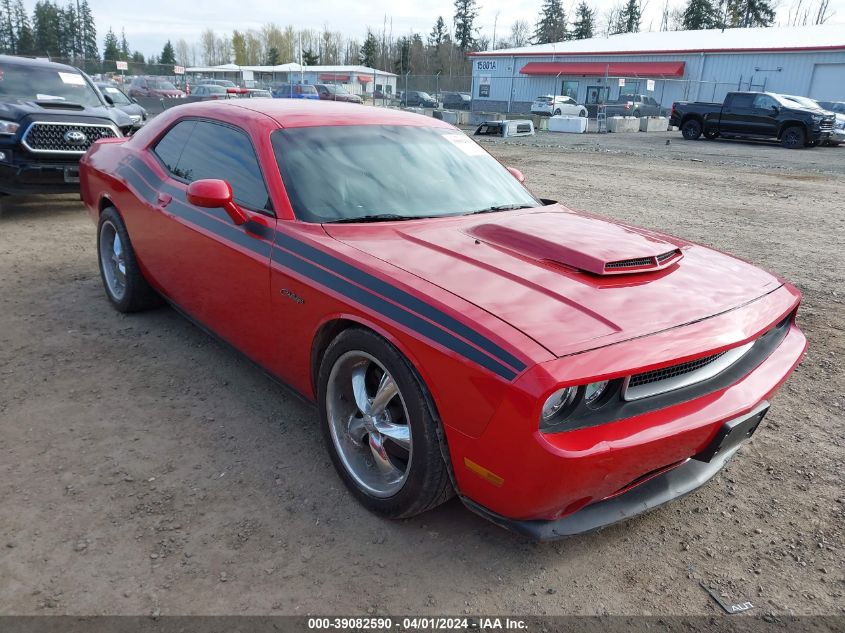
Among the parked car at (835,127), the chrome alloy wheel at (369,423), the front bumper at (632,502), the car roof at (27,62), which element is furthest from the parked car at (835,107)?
the chrome alloy wheel at (369,423)

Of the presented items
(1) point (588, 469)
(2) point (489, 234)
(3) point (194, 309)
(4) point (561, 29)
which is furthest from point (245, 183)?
(4) point (561, 29)

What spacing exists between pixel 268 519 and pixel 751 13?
75403 mm

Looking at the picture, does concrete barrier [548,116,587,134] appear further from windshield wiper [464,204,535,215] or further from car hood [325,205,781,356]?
car hood [325,205,781,356]

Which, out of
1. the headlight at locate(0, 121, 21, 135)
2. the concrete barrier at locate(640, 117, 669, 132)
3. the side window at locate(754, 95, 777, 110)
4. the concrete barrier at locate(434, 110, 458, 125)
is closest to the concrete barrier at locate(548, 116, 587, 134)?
the concrete barrier at locate(640, 117, 669, 132)

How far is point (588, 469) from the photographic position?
194cm

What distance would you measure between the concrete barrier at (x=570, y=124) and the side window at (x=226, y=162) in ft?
79.1

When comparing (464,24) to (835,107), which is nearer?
(835,107)

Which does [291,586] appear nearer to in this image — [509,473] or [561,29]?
[509,473]

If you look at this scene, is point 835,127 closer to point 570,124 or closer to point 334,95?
point 570,124

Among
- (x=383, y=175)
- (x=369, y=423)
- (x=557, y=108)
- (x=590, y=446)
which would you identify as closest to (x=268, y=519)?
(x=369, y=423)

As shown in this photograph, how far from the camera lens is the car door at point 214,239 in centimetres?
301

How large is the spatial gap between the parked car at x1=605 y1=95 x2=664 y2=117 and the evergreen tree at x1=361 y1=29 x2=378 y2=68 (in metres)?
62.9

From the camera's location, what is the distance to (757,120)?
2161cm

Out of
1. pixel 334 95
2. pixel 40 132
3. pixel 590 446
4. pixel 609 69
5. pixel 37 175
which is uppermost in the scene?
pixel 609 69
